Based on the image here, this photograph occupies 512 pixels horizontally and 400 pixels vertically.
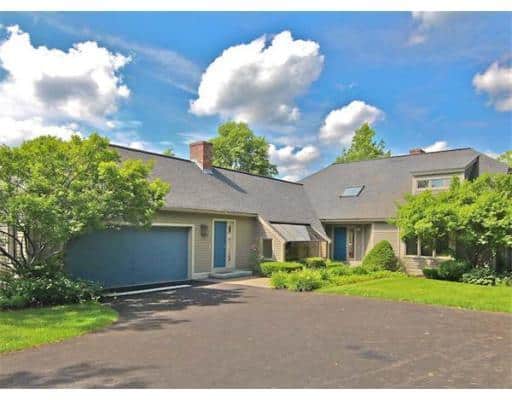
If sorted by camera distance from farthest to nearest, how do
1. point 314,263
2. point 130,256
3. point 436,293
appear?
1. point 314,263
2. point 130,256
3. point 436,293

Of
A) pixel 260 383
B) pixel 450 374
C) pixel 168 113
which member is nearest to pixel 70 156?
pixel 168 113

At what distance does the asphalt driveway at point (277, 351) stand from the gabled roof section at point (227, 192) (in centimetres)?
704

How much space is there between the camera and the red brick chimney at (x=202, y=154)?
67.1ft

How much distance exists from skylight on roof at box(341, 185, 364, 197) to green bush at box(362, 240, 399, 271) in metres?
4.08

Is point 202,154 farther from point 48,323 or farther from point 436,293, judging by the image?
point 48,323

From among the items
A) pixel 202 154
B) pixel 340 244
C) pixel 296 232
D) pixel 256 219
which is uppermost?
pixel 202 154

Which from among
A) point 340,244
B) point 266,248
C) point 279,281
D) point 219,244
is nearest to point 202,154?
point 219,244

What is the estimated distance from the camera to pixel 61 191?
395 inches

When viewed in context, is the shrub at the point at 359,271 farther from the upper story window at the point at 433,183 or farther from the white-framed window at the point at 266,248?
the upper story window at the point at 433,183

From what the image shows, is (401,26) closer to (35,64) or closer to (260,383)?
(260,383)

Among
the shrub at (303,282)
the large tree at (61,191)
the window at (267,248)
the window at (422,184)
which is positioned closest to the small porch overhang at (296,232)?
the window at (267,248)

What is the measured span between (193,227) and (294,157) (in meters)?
20.7

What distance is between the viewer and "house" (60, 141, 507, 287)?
46.4 feet

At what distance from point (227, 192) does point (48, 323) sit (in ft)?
40.1
